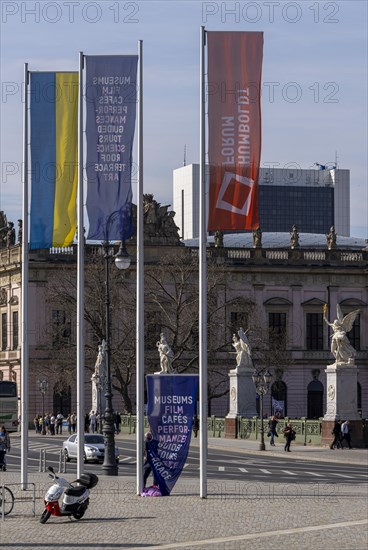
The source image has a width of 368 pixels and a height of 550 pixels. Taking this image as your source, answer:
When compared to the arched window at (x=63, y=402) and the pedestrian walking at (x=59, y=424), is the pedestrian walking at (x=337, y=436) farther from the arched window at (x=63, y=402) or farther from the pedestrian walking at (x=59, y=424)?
the arched window at (x=63, y=402)

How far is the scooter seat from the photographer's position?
34.2 meters

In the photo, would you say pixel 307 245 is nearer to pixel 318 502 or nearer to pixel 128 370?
pixel 128 370

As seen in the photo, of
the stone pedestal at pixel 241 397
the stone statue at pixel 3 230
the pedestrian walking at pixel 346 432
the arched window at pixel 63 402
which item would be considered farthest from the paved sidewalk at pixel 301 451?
the stone statue at pixel 3 230

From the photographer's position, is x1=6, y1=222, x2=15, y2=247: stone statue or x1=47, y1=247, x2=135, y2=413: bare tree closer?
x1=47, y1=247, x2=135, y2=413: bare tree

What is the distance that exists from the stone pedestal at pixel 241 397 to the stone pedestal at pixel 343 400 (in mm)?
9633

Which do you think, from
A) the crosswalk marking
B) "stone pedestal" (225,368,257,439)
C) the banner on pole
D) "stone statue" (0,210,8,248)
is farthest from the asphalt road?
"stone statue" (0,210,8,248)

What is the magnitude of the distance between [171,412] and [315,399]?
3086 inches

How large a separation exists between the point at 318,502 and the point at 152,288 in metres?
68.3

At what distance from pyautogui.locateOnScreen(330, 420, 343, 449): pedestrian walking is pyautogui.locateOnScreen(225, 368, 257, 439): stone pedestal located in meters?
10.9

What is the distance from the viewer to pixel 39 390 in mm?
106062

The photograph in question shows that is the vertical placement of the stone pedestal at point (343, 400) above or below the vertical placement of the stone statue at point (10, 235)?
below

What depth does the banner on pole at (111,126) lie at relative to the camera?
39.0 meters

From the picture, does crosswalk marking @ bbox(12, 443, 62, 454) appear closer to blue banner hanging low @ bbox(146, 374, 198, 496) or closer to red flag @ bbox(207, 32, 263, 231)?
blue banner hanging low @ bbox(146, 374, 198, 496)

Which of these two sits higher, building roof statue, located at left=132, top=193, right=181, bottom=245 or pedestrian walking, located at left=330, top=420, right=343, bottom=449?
building roof statue, located at left=132, top=193, right=181, bottom=245
